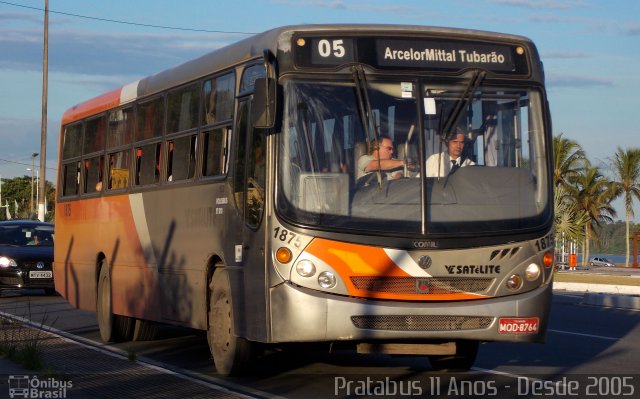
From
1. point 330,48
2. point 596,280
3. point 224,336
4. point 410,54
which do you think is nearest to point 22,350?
point 224,336

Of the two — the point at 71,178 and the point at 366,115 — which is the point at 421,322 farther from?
the point at 71,178

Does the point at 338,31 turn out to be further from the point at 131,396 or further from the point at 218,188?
the point at 131,396

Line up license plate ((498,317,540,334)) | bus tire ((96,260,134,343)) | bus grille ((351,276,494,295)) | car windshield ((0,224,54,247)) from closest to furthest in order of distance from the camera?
bus grille ((351,276,494,295))
license plate ((498,317,540,334))
bus tire ((96,260,134,343))
car windshield ((0,224,54,247))

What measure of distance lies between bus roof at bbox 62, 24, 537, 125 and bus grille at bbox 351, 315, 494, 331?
2.56 meters

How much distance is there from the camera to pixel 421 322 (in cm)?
1066

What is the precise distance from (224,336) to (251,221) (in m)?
1.49

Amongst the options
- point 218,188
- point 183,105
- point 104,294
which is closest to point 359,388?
point 218,188

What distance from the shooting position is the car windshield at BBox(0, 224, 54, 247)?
2742 cm

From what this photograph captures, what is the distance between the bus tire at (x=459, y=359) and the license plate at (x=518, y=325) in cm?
137

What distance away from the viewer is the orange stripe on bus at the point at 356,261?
10578 mm

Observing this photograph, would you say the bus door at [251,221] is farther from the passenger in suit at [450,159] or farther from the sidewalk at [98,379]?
the passenger in suit at [450,159]

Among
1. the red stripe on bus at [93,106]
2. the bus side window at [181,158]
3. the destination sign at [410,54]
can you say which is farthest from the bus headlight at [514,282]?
the red stripe on bus at [93,106]

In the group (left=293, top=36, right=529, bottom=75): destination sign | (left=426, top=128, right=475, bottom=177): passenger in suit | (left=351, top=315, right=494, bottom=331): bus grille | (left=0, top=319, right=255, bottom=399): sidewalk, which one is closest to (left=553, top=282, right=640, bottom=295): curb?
(left=0, top=319, right=255, bottom=399): sidewalk

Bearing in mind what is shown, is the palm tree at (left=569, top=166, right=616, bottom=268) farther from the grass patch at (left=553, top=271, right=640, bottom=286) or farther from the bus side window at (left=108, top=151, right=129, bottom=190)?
the bus side window at (left=108, top=151, right=129, bottom=190)
